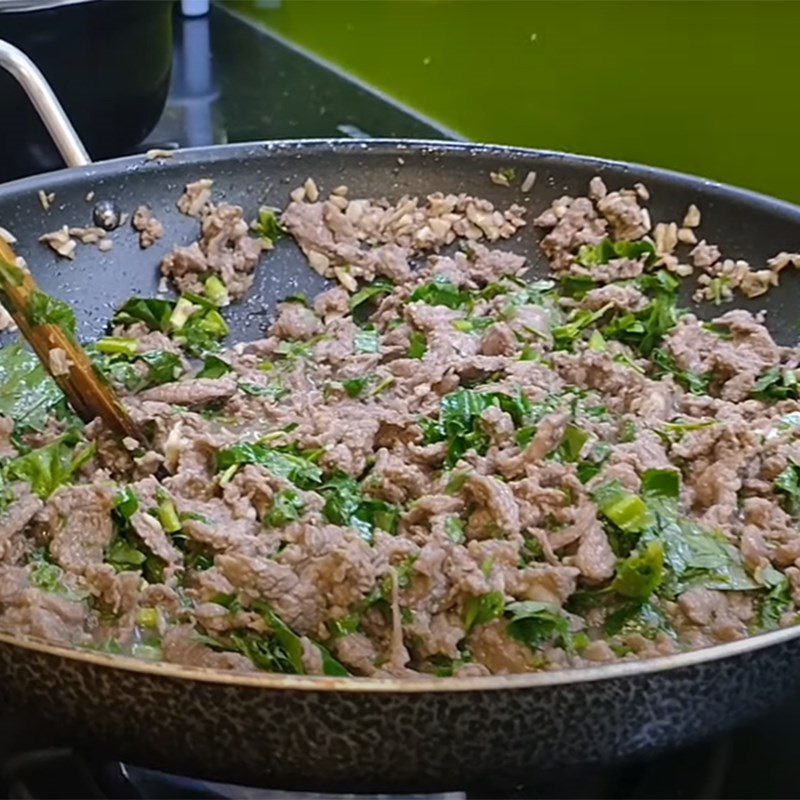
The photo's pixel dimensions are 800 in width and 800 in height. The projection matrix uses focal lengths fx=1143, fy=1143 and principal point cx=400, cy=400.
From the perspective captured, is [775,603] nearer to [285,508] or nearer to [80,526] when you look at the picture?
[285,508]

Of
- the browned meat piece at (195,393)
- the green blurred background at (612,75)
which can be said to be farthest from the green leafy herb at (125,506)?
the green blurred background at (612,75)

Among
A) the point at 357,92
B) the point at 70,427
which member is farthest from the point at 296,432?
the point at 357,92

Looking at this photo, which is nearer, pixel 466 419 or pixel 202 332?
pixel 466 419

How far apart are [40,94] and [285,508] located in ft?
1.69

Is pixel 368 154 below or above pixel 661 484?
above

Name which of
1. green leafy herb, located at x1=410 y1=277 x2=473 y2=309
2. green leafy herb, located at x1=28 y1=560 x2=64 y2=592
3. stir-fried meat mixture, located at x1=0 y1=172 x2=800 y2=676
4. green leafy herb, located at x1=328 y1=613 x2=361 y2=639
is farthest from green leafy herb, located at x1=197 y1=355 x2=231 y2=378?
green leafy herb, located at x1=328 y1=613 x2=361 y2=639

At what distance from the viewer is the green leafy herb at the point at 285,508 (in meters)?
0.97

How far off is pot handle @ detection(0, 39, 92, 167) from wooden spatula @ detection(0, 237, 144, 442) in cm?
22

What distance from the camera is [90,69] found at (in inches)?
53.9

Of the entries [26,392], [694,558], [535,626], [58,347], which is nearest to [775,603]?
[694,558]

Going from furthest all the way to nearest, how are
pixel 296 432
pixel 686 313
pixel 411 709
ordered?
pixel 686 313 < pixel 296 432 < pixel 411 709

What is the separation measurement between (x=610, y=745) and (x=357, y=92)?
4.78ft

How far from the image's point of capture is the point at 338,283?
1382 millimetres

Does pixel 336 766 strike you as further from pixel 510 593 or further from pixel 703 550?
pixel 703 550
